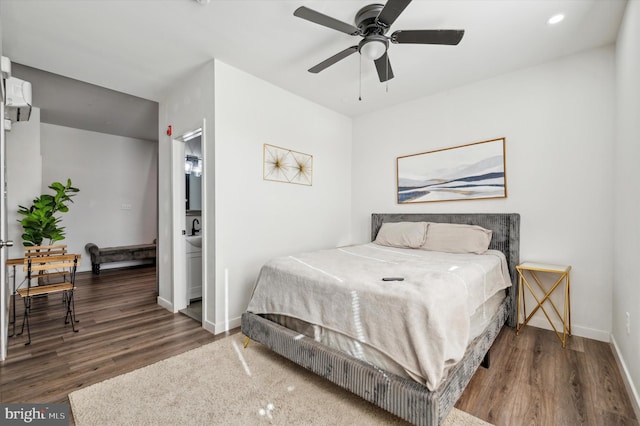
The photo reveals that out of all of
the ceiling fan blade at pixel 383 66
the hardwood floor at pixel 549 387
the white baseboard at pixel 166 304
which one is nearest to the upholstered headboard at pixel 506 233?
the hardwood floor at pixel 549 387

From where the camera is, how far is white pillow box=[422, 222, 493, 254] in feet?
9.84

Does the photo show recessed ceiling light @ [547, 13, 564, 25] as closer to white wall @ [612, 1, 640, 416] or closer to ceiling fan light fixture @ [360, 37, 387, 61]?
white wall @ [612, 1, 640, 416]

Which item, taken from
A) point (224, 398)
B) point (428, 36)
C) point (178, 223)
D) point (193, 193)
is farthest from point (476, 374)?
point (193, 193)

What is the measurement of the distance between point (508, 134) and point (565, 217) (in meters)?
1.01

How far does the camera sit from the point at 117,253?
225 inches

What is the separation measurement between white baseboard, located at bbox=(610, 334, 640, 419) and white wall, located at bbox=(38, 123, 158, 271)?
751cm

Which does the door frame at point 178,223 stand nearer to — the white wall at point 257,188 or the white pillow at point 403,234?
the white wall at point 257,188

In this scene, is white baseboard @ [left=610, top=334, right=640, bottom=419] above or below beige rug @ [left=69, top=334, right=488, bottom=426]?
above

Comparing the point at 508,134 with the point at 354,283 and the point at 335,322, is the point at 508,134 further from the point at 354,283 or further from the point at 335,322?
the point at 335,322

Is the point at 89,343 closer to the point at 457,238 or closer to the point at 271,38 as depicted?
the point at 271,38

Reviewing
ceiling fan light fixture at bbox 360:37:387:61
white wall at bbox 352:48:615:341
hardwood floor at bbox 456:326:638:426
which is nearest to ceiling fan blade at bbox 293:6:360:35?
ceiling fan light fixture at bbox 360:37:387:61

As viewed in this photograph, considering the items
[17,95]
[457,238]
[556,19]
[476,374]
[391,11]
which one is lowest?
[476,374]

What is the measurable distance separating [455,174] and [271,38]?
8.28 ft

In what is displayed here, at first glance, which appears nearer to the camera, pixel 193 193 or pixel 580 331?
pixel 580 331
